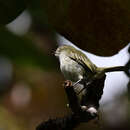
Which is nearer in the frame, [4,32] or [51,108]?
[4,32]

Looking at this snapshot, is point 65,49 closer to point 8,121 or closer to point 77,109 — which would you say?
point 77,109

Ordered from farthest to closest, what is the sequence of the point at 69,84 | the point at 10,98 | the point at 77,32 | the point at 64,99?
the point at 64,99 → the point at 10,98 → the point at 77,32 → the point at 69,84

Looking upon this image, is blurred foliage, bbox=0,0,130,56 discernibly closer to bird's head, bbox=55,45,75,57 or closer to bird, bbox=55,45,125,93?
bird, bbox=55,45,125,93

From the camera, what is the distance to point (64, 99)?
321 cm

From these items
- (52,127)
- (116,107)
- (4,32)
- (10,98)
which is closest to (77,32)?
(4,32)

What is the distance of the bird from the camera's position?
52.5 inches

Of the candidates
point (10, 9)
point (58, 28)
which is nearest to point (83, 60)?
point (58, 28)

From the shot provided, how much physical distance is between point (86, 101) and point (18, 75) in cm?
187

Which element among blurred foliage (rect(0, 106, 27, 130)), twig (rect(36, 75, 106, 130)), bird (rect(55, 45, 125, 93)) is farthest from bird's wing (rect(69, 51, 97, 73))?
blurred foliage (rect(0, 106, 27, 130))

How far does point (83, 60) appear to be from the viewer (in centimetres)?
162

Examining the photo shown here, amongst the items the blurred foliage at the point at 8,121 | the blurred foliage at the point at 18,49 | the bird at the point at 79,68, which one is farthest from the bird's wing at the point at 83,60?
the blurred foliage at the point at 8,121

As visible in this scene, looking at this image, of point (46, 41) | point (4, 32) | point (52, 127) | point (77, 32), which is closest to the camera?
point (52, 127)

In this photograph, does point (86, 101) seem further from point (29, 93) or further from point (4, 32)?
point (29, 93)

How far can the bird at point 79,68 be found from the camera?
133cm
